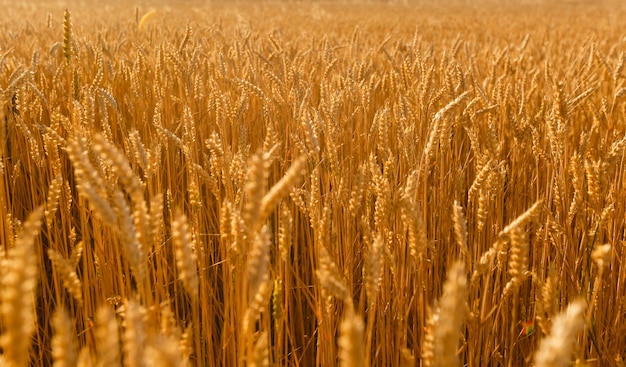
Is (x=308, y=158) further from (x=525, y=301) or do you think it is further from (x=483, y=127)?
(x=483, y=127)

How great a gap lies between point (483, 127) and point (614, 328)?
0.96 meters

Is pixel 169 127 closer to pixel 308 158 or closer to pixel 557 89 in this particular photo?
pixel 308 158

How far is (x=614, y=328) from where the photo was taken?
112 cm

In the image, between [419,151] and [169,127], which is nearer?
[419,151]

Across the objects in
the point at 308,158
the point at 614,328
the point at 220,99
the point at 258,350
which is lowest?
the point at 614,328

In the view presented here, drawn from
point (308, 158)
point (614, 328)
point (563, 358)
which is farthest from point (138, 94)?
point (563, 358)

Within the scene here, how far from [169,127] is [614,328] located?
4.43 ft

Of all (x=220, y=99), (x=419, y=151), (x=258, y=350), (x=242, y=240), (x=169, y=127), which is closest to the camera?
(x=258, y=350)

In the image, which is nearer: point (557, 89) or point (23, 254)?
point (23, 254)

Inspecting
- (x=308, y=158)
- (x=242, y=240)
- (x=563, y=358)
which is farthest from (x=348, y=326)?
(x=308, y=158)

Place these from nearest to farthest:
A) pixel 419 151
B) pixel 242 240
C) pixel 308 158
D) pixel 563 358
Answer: pixel 563 358 < pixel 242 240 < pixel 308 158 < pixel 419 151

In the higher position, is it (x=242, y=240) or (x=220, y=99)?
(x=220, y=99)

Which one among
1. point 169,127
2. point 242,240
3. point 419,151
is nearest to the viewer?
point 242,240

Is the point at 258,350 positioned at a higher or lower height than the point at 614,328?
higher
